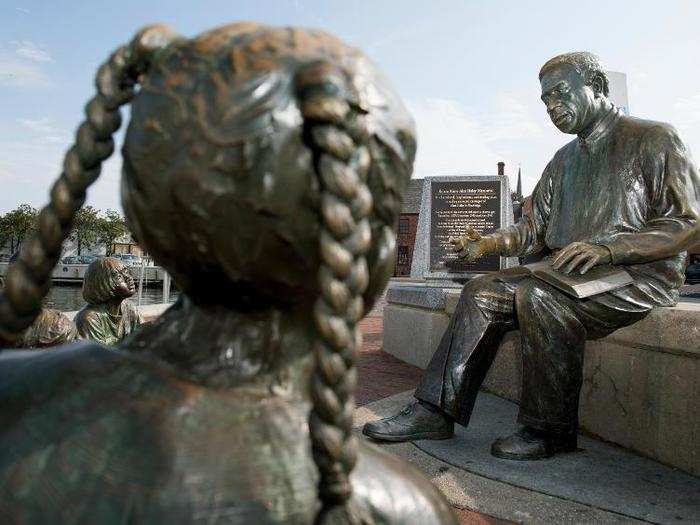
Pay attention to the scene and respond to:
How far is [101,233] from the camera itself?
50656mm

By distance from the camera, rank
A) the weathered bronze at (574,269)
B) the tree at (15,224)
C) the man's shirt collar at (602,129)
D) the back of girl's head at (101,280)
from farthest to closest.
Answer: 1. the tree at (15,224)
2. the back of girl's head at (101,280)
3. the man's shirt collar at (602,129)
4. the weathered bronze at (574,269)

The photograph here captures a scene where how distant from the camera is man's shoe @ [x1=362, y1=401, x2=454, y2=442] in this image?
3.15 m

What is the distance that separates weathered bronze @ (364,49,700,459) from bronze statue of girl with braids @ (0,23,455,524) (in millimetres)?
2384

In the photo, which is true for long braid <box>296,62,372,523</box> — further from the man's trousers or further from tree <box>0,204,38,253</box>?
tree <box>0,204,38,253</box>

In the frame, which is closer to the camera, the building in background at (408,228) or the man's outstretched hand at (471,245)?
the man's outstretched hand at (471,245)

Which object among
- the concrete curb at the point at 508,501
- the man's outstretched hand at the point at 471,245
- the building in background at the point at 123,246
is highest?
the building in background at the point at 123,246

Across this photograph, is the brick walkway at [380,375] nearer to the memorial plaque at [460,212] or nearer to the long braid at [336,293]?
the memorial plaque at [460,212]

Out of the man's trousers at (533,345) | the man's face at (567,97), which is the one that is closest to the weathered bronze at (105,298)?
the man's trousers at (533,345)

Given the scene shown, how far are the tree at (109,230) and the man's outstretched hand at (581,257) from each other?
50756 mm

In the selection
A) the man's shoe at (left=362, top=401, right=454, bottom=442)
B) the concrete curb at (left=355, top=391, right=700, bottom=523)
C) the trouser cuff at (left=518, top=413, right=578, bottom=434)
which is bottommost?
the concrete curb at (left=355, top=391, right=700, bottom=523)

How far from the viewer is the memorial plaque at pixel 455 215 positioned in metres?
8.85

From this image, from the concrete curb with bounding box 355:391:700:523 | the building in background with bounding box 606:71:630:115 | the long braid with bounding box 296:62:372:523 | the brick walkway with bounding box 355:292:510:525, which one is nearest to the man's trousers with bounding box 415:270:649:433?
the concrete curb with bounding box 355:391:700:523

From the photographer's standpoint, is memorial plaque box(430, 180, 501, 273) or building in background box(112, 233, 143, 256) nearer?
memorial plaque box(430, 180, 501, 273)

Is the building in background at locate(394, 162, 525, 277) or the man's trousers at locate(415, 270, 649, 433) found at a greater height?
the building in background at locate(394, 162, 525, 277)
